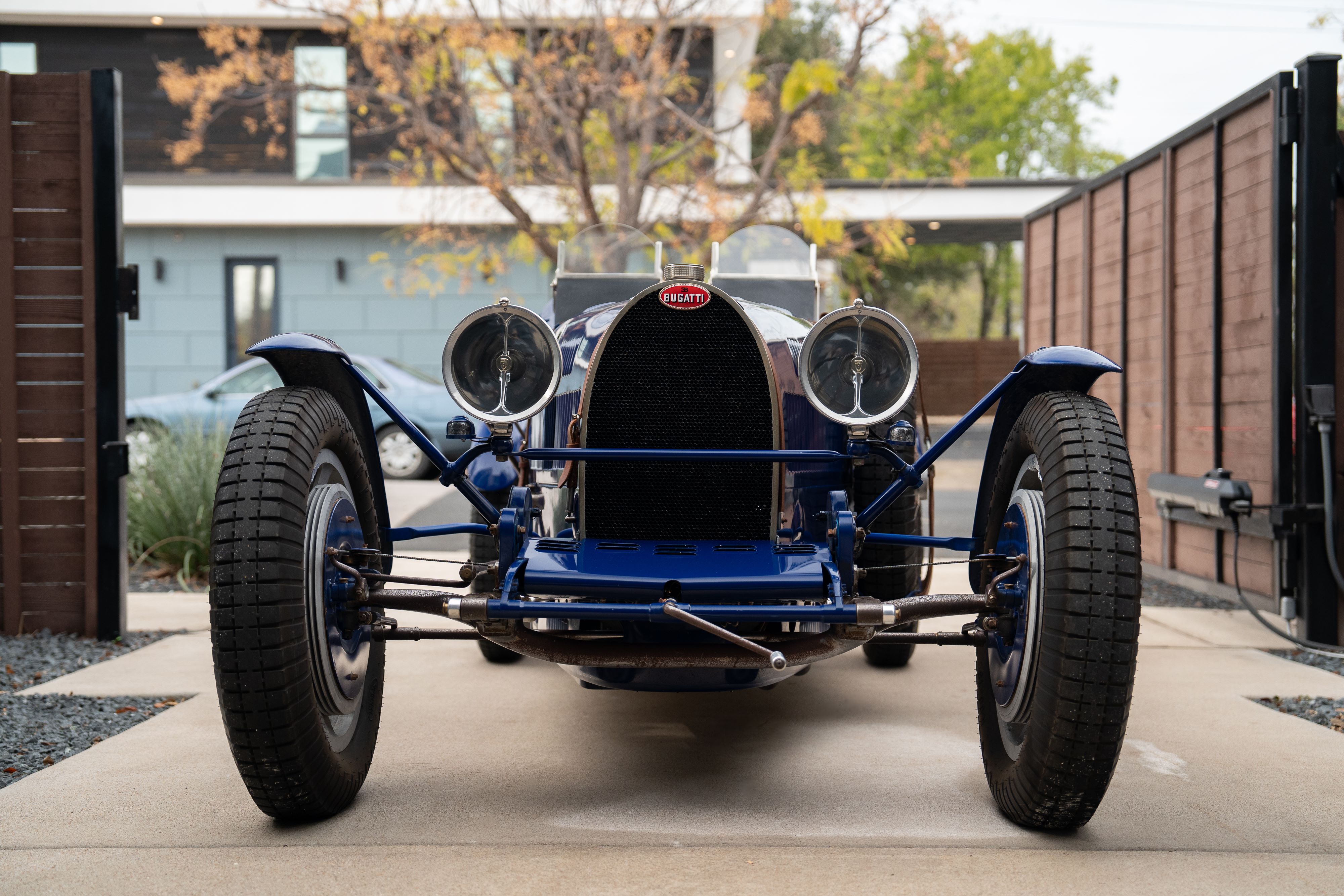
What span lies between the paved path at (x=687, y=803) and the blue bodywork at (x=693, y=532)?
0.43 meters

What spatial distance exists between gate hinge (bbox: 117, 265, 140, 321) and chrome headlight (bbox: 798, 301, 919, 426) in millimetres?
3299

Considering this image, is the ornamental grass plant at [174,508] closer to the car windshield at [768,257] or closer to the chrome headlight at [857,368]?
the car windshield at [768,257]

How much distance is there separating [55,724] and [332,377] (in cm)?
163

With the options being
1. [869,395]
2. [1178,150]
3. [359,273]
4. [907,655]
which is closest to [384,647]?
[869,395]

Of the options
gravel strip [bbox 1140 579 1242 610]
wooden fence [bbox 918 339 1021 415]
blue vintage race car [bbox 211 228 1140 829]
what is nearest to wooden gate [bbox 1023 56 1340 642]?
gravel strip [bbox 1140 579 1242 610]

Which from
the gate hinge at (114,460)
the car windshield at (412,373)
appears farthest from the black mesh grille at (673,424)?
the car windshield at (412,373)

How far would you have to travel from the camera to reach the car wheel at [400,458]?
12.0 m

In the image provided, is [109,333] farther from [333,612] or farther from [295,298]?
[295,298]

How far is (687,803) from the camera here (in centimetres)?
296

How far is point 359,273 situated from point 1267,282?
45.5 feet

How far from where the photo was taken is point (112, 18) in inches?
648

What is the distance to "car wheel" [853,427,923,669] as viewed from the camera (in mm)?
3984

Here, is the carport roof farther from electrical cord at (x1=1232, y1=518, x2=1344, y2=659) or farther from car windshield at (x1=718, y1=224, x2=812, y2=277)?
car windshield at (x1=718, y1=224, x2=812, y2=277)

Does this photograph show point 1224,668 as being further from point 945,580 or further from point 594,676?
point 594,676
